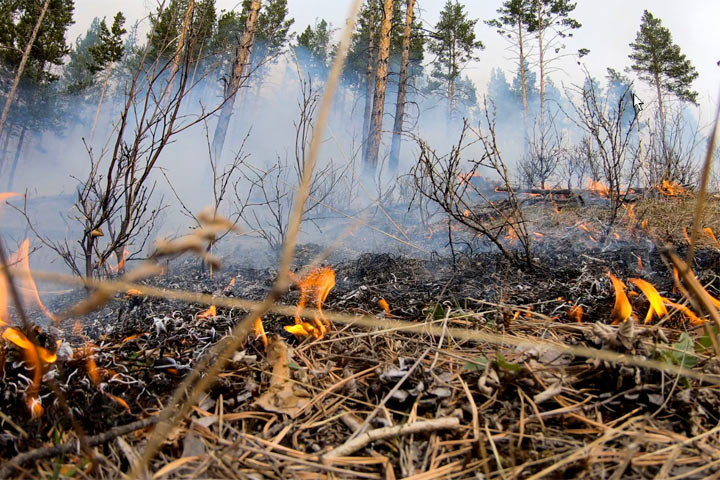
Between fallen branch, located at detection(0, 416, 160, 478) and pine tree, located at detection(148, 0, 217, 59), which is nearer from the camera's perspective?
fallen branch, located at detection(0, 416, 160, 478)

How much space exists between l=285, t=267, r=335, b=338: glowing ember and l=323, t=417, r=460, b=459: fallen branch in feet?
2.11

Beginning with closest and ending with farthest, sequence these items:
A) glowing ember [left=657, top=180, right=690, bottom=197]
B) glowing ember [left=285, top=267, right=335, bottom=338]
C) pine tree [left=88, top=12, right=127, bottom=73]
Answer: glowing ember [left=285, top=267, right=335, bottom=338] < glowing ember [left=657, top=180, right=690, bottom=197] < pine tree [left=88, top=12, right=127, bottom=73]

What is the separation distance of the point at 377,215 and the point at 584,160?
946cm

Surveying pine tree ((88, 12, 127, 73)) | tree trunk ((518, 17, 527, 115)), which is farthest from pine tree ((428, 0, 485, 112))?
pine tree ((88, 12, 127, 73))

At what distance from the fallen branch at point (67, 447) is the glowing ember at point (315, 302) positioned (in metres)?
0.64

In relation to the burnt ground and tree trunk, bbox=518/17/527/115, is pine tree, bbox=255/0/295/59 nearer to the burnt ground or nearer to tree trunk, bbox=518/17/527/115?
tree trunk, bbox=518/17/527/115

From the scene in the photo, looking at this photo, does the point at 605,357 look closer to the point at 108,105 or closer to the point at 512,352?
the point at 512,352

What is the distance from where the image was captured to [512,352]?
55.2 inches

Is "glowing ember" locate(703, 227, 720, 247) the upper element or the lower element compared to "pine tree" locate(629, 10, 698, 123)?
lower

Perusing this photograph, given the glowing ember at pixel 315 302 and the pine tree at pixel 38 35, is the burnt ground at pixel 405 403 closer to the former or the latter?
the glowing ember at pixel 315 302

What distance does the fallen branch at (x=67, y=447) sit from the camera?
883 millimetres

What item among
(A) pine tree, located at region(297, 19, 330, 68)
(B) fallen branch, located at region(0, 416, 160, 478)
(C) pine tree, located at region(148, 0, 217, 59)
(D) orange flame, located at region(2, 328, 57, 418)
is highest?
(A) pine tree, located at region(297, 19, 330, 68)

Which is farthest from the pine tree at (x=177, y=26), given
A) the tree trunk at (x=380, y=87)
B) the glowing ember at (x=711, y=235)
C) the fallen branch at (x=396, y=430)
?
the tree trunk at (x=380, y=87)

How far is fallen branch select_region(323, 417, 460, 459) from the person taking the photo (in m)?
1.02
